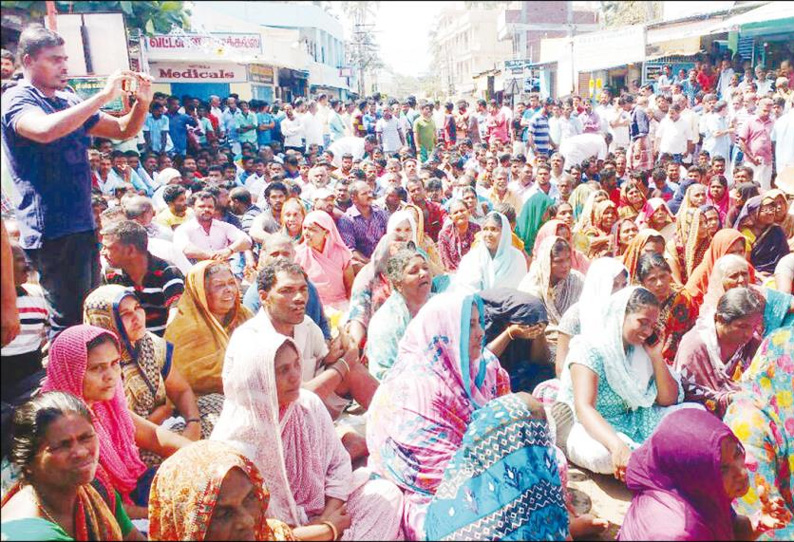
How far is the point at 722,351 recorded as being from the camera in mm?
3346

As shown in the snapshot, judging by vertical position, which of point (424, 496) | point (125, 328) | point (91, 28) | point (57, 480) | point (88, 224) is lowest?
point (424, 496)

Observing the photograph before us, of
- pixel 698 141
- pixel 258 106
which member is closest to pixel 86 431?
pixel 698 141

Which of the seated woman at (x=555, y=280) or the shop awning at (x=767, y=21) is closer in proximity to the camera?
the seated woman at (x=555, y=280)

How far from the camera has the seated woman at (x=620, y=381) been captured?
10.0ft

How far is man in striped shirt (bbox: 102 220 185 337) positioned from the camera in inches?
141

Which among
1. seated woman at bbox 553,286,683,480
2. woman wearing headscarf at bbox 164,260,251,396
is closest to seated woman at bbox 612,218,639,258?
seated woman at bbox 553,286,683,480

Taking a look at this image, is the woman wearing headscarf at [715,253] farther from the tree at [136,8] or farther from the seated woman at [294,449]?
the tree at [136,8]

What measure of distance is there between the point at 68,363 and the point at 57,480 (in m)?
0.63

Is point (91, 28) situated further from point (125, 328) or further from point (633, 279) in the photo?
point (633, 279)

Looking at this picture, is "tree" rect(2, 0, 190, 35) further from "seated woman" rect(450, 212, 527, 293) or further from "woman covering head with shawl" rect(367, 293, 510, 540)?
"seated woman" rect(450, 212, 527, 293)

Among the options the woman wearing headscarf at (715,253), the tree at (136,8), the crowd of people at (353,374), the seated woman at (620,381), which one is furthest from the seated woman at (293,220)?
the woman wearing headscarf at (715,253)

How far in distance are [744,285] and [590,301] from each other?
102 centimetres

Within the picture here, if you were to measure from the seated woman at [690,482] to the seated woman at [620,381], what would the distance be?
0.76m

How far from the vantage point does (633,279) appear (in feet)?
14.1
